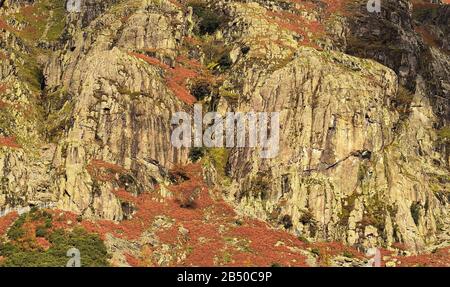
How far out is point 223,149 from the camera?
93.0 meters

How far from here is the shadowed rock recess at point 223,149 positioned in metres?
78.1

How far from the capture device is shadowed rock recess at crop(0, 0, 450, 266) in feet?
256

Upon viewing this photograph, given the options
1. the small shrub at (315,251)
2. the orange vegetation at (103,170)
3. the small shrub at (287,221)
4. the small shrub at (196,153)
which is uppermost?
the small shrub at (196,153)

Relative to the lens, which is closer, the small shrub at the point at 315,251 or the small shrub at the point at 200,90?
the small shrub at the point at 315,251

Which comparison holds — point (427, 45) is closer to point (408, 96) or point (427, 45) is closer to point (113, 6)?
point (408, 96)

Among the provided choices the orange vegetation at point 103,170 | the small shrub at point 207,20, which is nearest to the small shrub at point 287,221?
the orange vegetation at point 103,170

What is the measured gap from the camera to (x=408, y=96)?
100375 mm

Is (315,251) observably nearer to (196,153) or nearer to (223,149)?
(223,149)

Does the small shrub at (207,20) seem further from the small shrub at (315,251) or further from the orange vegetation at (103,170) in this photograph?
the small shrub at (315,251)

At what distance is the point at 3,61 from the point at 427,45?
2397 inches

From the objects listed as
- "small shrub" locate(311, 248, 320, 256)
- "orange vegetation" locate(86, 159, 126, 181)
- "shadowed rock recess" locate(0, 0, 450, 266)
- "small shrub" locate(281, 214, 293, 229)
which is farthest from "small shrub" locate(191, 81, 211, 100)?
"small shrub" locate(311, 248, 320, 256)

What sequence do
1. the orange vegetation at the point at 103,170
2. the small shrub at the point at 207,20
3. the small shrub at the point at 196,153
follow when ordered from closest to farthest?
the orange vegetation at the point at 103,170 → the small shrub at the point at 196,153 → the small shrub at the point at 207,20

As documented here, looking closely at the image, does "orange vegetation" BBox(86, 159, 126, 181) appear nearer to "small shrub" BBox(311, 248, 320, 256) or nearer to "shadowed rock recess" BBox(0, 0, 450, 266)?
"shadowed rock recess" BBox(0, 0, 450, 266)

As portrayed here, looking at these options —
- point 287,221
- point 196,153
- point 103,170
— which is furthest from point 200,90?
point 287,221
